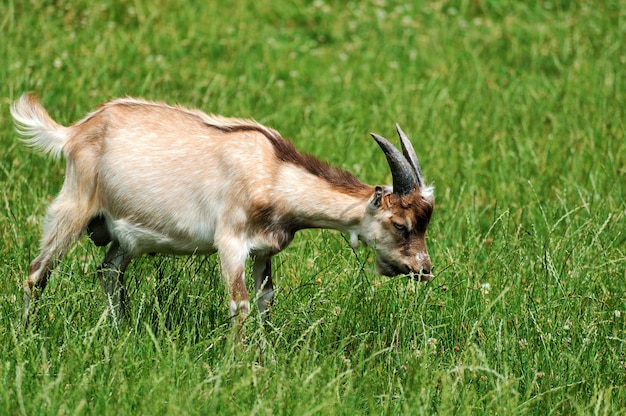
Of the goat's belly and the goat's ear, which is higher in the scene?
the goat's ear

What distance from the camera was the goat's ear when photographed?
5.12 metres

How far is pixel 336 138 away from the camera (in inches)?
330

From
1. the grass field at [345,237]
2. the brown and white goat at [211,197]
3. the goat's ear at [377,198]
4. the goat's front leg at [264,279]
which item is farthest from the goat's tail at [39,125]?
the goat's ear at [377,198]

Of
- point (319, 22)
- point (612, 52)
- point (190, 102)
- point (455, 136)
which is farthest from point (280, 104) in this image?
point (612, 52)

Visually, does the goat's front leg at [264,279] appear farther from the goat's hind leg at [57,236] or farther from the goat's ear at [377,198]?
the goat's hind leg at [57,236]

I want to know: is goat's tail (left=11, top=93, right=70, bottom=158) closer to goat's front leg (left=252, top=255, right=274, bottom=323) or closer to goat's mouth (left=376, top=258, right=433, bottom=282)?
goat's front leg (left=252, top=255, right=274, bottom=323)

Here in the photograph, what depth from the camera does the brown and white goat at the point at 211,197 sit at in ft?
17.1

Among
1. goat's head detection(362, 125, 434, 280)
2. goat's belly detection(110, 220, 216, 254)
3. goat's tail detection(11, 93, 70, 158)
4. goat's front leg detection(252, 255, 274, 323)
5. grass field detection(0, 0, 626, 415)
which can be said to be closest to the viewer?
grass field detection(0, 0, 626, 415)

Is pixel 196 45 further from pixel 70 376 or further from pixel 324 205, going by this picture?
pixel 70 376

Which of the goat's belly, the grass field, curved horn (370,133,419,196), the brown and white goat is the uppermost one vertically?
curved horn (370,133,419,196)

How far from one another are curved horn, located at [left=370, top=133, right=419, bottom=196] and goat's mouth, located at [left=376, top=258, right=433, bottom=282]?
0.39 meters

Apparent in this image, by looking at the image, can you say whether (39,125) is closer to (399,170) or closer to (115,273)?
(115,273)

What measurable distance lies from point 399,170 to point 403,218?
25cm

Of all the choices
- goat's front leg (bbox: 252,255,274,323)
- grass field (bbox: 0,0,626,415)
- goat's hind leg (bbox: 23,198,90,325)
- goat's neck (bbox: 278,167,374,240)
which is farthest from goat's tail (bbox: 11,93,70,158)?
goat's neck (bbox: 278,167,374,240)
